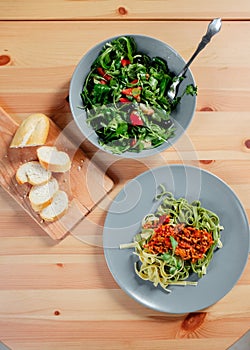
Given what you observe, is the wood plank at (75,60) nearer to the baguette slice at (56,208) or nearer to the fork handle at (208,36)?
the fork handle at (208,36)

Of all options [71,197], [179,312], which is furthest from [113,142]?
[179,312]

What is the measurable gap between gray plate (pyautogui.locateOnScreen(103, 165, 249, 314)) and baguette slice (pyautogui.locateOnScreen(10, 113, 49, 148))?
31cm

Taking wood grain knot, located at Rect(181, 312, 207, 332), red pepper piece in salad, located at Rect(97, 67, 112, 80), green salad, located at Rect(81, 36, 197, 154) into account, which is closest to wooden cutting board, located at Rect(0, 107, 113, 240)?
green salad, located at Rect(81, 36, 197, 154)

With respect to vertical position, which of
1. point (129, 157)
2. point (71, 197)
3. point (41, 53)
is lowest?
point (71, 197)

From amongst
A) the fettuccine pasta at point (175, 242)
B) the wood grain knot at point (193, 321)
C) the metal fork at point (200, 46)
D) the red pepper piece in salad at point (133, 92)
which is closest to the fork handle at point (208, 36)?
the metal fork at point (200, 46)

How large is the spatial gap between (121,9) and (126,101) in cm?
34

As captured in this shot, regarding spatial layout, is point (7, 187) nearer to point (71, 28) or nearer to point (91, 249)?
point (91, 249)

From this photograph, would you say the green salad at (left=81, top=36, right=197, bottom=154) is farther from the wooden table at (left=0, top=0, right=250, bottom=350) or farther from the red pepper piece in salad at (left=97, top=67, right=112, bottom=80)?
the wooden table at (left=0, top=0, right=250, bottom=350)

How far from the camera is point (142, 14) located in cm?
192

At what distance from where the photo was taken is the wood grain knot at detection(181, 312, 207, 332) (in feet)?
6.11

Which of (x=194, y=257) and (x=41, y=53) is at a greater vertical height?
(x=41, y=53)

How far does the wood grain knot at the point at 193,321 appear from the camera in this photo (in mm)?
1863

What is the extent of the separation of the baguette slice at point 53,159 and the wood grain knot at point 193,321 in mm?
629

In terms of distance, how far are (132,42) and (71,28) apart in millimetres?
237
